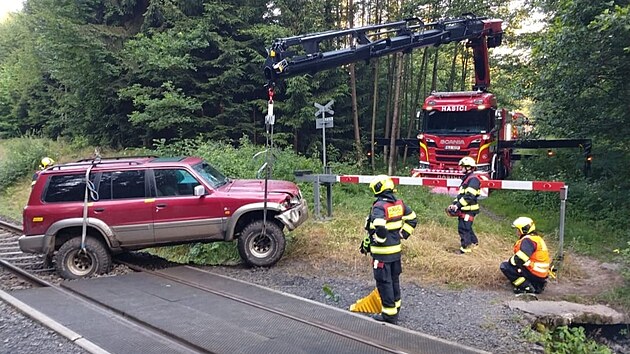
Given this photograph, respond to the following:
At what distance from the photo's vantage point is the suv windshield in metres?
8.45

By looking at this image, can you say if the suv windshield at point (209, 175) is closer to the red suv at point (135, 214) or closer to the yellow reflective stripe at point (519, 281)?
the red suv at point (135, 214)

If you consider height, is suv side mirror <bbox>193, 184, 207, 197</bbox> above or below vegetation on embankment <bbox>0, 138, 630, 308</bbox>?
above

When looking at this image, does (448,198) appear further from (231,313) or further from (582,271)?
(231,313)

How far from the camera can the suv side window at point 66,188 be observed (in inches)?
318

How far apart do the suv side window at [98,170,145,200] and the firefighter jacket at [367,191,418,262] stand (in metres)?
4.31

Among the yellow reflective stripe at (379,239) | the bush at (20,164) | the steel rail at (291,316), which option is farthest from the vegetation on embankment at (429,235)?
the bush at (20,164)

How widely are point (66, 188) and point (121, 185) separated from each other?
34.6 inches

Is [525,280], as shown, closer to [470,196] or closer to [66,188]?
[470,196]

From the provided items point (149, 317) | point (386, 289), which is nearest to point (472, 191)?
point (386, 289)

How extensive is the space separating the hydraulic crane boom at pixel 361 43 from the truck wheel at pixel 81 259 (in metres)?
4.21

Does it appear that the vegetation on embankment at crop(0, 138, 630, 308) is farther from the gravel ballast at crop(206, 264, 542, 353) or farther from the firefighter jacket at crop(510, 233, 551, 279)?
the firefighter jacket at crop(510, 233, 551, 279)

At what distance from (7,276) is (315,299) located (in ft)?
18.2

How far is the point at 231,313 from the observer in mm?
6031

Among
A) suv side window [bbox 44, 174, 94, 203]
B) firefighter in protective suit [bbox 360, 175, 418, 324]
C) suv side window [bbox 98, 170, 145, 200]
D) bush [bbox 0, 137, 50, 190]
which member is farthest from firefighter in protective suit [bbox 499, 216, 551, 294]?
bush [bbox 0, 137, 50, 190]
